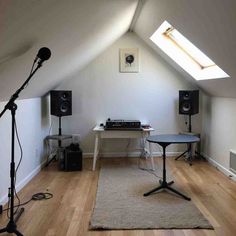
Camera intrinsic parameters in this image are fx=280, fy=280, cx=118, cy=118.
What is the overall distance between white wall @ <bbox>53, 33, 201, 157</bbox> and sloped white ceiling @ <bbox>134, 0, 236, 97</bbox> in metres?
1.28

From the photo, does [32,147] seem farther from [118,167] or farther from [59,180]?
[118,167]

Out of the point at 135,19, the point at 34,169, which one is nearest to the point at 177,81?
the point at 135,19

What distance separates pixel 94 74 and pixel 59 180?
211 centimetres

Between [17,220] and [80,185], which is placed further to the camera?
[80,185]

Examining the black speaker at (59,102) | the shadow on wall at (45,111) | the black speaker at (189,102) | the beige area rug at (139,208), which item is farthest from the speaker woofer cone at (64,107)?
the black speaker at (189,102)

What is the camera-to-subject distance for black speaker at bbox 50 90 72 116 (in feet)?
14.8

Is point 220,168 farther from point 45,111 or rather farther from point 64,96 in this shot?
point 45,111

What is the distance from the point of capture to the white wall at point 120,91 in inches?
200

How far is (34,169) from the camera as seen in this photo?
406 cm

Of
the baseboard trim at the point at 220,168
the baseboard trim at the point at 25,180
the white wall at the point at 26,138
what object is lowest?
the baseboard trim at the point at 25,180

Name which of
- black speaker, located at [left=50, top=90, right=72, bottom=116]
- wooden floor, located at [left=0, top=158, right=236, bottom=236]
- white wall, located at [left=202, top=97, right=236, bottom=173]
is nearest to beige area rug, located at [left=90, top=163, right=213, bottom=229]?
wooden floor, located at [left=0, top=158, right=236, bottom=236]

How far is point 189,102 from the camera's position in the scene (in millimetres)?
4770

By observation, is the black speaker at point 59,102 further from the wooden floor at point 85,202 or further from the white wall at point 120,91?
the wooden floor at point 85,202

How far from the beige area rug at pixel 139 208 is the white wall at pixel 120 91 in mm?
1596
